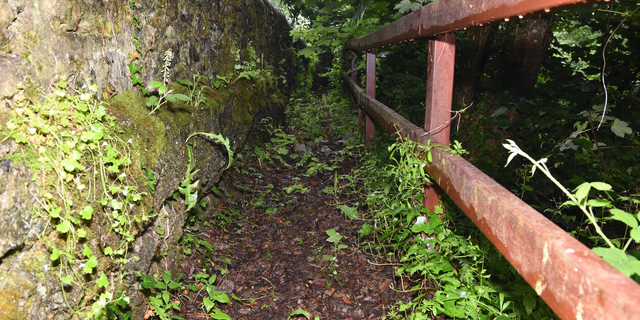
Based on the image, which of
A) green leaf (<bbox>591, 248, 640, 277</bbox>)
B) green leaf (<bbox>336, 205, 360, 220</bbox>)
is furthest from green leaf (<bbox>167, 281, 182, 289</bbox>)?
green leaf (<bbox>591, 248, 640, 277</bbox>)

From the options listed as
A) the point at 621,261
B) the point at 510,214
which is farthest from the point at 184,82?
the point at 621,261

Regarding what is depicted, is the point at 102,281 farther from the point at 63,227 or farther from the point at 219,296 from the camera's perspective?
the point at 219,296

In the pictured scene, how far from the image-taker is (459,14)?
1846 mm

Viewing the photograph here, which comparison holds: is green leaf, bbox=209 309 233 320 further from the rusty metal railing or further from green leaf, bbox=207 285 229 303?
the rusty metal railing

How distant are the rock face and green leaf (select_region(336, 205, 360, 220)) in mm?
1307

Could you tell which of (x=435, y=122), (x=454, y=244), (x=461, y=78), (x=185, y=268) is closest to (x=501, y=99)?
(x=461, y=78)

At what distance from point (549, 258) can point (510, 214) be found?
250 millimetres

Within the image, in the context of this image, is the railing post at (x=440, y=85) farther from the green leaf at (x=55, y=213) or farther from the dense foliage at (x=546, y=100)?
the green leaf at (x=55, y=213)

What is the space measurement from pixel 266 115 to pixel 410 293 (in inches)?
164

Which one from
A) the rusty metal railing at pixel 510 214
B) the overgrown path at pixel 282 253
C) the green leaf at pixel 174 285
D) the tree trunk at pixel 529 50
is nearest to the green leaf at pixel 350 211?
the overgrown path at pixel 282 253

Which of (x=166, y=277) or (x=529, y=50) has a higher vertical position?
(x=529, y=50)

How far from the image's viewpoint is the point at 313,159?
5.32 meters

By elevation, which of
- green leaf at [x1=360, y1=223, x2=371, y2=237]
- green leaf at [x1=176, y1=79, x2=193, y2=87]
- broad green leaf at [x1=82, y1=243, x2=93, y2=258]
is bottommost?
green leaf at [x1=360, y1=223, x2=371, y2=237]

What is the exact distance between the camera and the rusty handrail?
1.26 meters
